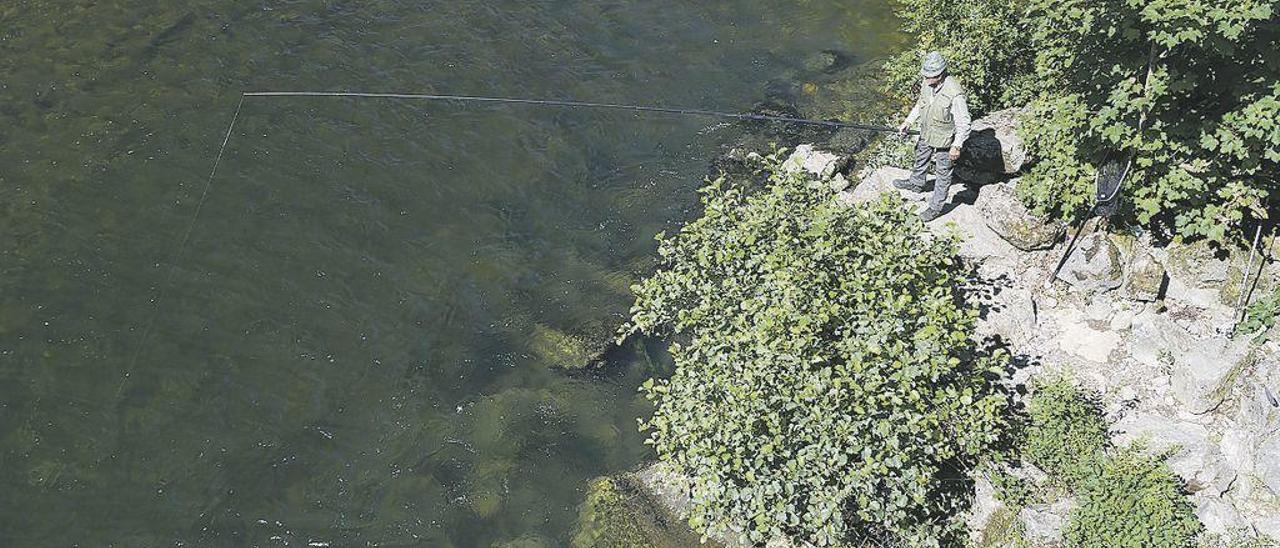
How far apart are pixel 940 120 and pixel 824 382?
3847mm

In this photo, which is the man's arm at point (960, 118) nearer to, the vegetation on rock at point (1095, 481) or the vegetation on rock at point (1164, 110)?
the vegetation on rock at point (1164, 110)

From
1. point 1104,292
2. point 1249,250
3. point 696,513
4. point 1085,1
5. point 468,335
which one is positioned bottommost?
point 468,335

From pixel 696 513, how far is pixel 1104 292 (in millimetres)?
5193

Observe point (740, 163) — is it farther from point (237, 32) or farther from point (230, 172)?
point (237, 32)

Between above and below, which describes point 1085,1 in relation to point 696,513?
above

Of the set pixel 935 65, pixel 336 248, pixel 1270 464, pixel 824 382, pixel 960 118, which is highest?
pixel 935 65

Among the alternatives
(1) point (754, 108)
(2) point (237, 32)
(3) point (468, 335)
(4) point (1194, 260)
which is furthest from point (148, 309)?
(4) point (1194, 260)

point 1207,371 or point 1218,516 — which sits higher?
point 1207,371

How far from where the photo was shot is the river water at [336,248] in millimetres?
11320

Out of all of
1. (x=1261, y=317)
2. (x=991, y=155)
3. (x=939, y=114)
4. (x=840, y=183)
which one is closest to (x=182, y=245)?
(x=840, y=183)

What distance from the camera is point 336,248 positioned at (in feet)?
45.3

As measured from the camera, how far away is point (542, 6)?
1808 centimetres

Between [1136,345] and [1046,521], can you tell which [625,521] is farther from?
[1136,345]

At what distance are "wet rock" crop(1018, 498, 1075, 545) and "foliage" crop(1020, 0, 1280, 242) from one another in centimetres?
314
